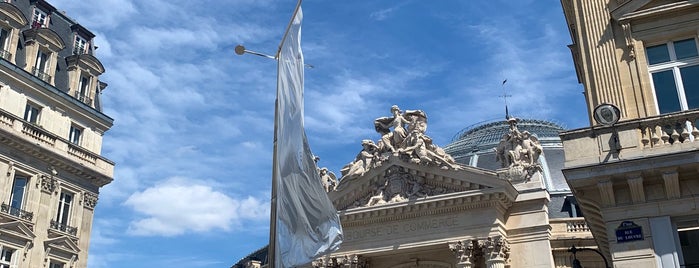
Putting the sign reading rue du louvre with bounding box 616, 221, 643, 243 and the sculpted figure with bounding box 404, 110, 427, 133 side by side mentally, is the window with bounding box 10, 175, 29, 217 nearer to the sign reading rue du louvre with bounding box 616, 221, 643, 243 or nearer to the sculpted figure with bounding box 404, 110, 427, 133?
the sculpted figure with bounding box 404, 110, 427, 133

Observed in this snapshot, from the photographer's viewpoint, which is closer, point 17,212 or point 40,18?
point 17,212

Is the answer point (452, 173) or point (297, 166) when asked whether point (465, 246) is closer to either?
point (452, 173)

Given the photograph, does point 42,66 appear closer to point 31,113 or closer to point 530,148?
point 31,113

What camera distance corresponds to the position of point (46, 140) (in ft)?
110

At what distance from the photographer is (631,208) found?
49.2 feet

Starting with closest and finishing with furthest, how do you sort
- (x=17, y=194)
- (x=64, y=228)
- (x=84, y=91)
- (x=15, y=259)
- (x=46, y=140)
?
(x=15, y=259) < (x=17, y=194) < (x=46, y=140) < (x=64, y=228) < (x=84, y=91)

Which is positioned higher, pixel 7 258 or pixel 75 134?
pixel 75 134

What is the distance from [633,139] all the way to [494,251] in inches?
541

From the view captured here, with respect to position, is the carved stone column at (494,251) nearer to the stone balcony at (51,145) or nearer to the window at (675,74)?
the window at (675,74)

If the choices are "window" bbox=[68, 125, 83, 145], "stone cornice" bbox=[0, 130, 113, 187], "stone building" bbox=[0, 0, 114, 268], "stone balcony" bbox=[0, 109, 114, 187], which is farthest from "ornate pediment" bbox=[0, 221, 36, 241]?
"window" bbox=[68, 125, 83, 145]

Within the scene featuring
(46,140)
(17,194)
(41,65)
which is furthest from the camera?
(41,65)

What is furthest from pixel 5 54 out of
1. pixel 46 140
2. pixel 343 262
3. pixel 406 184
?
pixel 406 184

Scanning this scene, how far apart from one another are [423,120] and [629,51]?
52.7ft

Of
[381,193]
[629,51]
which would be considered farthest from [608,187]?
[381,193]
